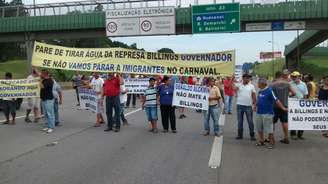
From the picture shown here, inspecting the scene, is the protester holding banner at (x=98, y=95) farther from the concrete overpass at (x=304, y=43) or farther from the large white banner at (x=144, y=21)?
the concrete overpass at (x=304, y=43)

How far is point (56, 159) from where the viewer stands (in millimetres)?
10227

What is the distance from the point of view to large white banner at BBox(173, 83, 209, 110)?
47.0ft

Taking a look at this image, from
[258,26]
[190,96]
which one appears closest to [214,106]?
[190,96]

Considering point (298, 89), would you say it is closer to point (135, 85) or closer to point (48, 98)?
point (48, 98)

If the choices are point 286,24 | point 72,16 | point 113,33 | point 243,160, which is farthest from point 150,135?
point 72,16

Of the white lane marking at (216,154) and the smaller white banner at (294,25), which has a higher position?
the smaller white banner at (294,25)

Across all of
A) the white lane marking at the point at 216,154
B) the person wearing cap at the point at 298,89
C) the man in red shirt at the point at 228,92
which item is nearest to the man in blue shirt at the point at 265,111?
the white lane marking at the point at 216,154

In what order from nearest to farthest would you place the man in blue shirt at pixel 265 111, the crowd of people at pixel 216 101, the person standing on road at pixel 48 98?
1. the man in blue shirt at pixel 265 111
2. the crowd of people at pixel 216 101
3. the person standing on road at pixel 48 98

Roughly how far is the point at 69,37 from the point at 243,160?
39411mm

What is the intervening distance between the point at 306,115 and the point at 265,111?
122 centimetres

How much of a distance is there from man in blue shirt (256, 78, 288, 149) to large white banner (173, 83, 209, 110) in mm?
2401

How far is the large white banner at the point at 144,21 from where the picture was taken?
3747cm

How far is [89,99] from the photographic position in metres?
16.7

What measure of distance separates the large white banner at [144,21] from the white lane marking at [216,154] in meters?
25.0
